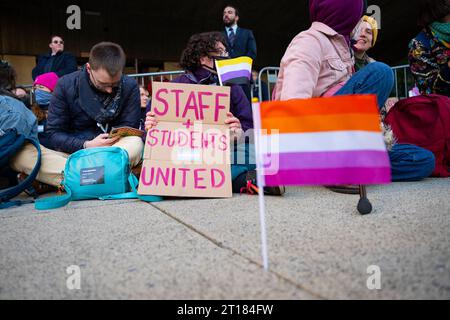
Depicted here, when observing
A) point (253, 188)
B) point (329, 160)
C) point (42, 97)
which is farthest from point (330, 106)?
point (42, 97)

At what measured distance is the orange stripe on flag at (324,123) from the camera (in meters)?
1.17

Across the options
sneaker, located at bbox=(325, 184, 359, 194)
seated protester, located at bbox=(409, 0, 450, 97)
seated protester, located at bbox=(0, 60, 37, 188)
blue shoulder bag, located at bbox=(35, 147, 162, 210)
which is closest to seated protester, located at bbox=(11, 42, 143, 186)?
seated protester, located at bbox=(0, 60, 37, 188)

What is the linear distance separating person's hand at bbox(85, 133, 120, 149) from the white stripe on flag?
1713 mm

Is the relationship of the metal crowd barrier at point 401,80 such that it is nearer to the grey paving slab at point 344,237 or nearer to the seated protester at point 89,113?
the grey paving slab at point 344,237

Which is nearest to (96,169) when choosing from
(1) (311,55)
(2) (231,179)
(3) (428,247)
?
(2) (231,179)

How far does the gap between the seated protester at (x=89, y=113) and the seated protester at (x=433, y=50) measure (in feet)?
7.80

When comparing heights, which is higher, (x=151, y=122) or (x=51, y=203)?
(x=151, y=122)

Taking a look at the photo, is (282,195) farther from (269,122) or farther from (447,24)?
(447,24)

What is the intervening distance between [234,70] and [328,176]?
1425 millimetres

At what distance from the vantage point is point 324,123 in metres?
1.18

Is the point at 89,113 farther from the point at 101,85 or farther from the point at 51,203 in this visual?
the point at 51,203

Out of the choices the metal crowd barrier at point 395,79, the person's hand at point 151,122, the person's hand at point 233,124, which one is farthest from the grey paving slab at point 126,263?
the metal crowd barrier at point 395,79

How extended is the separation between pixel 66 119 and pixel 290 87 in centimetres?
167

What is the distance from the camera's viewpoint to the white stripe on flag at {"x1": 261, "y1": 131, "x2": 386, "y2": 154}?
116 cm
